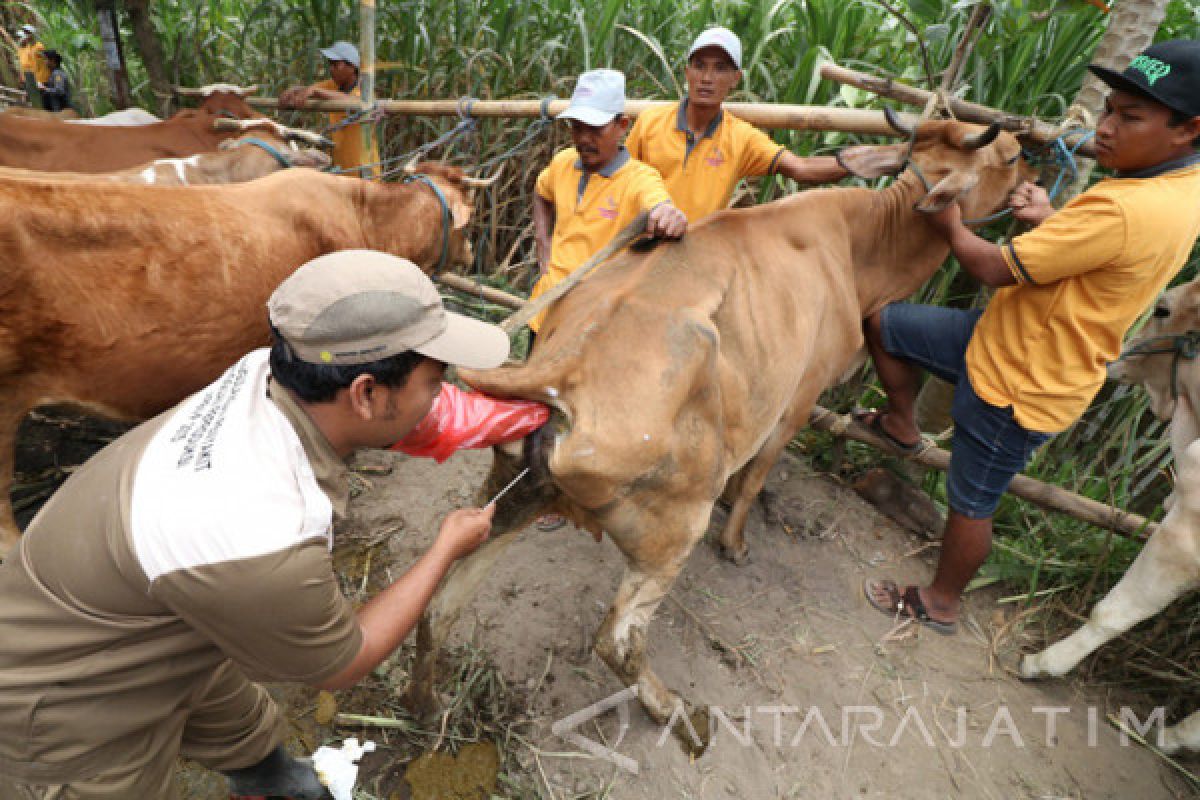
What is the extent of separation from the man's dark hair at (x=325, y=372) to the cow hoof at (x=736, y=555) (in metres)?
2.57

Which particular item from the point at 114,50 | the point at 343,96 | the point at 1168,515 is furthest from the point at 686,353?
the point at 114,50

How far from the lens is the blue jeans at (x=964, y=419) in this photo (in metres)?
2.78

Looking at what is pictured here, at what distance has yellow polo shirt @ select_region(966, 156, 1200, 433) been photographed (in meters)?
2.19

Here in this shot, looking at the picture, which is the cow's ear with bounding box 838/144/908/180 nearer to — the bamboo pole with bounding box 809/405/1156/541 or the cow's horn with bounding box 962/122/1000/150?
the cow's horn with bounding box 962/122/1000/150

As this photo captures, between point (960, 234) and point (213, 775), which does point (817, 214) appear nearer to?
point (960, 234)

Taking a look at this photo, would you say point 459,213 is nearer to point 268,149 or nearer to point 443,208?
point 443,208

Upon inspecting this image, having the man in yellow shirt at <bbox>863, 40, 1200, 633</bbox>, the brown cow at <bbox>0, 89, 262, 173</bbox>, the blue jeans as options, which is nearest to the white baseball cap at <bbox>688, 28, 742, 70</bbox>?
the man in yellow shirt at <bbox>863, 40, 1200, 633</bbox>

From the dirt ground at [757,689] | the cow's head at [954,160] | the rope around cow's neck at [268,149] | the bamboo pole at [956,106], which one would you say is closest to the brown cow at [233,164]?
the rope around cow's neck at [268,149]

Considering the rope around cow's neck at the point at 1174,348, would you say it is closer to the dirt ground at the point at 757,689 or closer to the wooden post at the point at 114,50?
the dirt ground at the point at 757,689

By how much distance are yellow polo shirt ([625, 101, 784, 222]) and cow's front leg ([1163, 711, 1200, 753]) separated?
3.15 m

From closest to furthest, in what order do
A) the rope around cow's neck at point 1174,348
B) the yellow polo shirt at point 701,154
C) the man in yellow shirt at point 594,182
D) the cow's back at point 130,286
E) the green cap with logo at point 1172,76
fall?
the green cap with logo at point 1172,76, the cow's back at point 130,286, the rope around cow's neck at point 1174,348, the man in yellow shirt at point 594,182, the yellow polo shirt at point 701,154

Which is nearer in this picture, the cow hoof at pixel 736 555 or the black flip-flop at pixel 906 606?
Answer: the black flip-flop at pixel 906 606

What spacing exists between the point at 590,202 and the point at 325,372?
1956 mm

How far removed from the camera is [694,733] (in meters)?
2.64
